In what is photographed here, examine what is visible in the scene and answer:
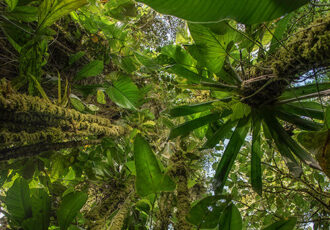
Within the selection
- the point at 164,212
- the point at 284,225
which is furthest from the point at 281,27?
the point at 164,212

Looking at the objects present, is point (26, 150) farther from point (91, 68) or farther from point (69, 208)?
point (91, 68)

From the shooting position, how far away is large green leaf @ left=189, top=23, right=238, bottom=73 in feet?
2.71

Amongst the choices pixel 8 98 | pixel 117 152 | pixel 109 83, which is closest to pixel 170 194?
pixel 117 152

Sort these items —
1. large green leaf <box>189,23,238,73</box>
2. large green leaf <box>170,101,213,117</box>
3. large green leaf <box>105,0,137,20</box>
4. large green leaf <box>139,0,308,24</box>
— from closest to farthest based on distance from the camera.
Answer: large green leaf <box>139,0,308,24</box> → large green leaf <box>189,23,238,73</box> → large green leaf <box>170,101,213,117</box> → large green leaf <box>105,0,137,20</box>

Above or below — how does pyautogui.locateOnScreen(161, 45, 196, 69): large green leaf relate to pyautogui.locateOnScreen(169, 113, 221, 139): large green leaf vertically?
above

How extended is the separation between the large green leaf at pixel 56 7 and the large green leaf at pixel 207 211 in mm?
853

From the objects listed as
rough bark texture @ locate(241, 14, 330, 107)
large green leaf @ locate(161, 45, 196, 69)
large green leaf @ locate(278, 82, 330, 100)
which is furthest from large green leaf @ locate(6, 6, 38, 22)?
large green leaf @ locate(278, 82, 330, 100)

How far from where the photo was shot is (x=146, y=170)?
63cm

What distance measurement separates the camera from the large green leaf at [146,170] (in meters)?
0.62

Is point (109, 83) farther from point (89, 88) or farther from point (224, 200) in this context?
point (224, 200)

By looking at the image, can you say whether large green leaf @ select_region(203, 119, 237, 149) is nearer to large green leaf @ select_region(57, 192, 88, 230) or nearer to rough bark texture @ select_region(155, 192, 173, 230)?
rough bark texture @ select_region(155, 192, 173, 230)

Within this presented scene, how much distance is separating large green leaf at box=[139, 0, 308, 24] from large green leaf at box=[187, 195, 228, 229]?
615 mm

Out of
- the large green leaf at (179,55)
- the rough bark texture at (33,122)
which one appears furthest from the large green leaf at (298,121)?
the rough bark texture at (33,122)

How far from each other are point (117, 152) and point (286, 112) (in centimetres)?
115
